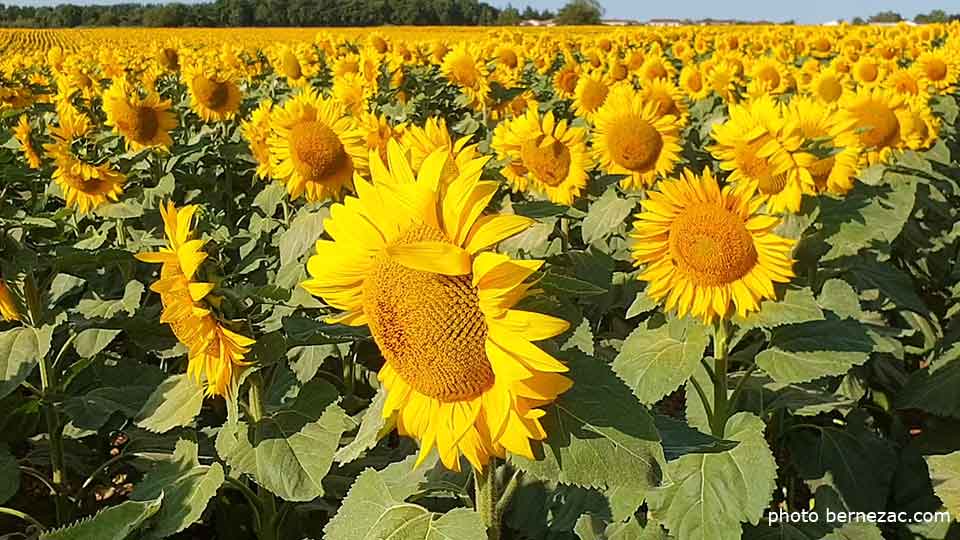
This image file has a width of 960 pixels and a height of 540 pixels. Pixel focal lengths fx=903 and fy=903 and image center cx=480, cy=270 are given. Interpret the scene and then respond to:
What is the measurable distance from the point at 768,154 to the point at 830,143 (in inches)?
10.3

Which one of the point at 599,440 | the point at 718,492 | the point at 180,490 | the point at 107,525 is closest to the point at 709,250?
the point at 718,492

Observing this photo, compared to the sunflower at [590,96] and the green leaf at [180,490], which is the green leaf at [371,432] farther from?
the sunflower at [590,96]

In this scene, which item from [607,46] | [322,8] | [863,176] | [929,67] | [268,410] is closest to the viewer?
[268,410]

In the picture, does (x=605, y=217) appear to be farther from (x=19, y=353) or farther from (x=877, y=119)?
(x=19, y=353)

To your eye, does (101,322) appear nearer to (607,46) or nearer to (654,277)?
(654,277)

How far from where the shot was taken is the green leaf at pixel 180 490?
2.02m

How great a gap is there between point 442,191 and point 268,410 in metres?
1.12

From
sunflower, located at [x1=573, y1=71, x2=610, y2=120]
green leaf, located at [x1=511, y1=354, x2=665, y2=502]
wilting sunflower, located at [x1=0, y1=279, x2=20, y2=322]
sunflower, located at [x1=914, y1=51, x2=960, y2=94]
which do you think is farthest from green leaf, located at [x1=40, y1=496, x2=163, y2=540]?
sunflower, located at [x1=914, y1=51, x2=960, y2=94]

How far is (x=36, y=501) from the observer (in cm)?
378

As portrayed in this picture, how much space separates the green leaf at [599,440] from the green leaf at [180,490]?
99cm

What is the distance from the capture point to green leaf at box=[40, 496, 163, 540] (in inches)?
62.8

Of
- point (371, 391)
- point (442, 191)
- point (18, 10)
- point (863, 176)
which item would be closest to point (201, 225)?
point (371, 391)

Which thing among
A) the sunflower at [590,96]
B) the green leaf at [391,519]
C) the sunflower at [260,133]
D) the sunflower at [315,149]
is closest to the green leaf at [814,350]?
the green leaf at [391,519]

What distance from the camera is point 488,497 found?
162 cm
